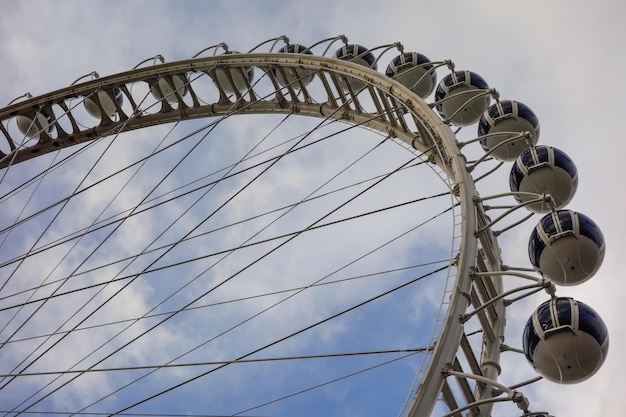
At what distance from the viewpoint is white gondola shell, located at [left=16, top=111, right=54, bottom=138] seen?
16.1 metres

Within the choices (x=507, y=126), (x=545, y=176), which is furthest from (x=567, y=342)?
(x=507, y=126)

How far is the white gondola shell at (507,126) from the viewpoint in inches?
412

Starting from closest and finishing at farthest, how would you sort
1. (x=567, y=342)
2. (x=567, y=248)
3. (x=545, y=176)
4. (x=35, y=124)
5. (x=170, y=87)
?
(x=567, y=342) → (x=567, y=248) → (x=545, y=176) → (x=170, y=87) → (x=35, y=124)

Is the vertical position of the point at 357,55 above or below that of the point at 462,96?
above

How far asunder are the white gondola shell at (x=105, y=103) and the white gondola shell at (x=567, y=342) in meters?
10.2

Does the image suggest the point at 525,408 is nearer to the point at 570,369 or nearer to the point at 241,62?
the point at 570,369

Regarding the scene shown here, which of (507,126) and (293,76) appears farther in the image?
(293,76)

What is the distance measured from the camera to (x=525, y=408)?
21.1 feet

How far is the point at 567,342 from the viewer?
703 cm

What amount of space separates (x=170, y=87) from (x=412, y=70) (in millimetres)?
4345

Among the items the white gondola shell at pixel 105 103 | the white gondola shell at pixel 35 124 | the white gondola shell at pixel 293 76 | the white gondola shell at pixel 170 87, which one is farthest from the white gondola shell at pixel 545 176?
the white gondola shell at pixel 35 124

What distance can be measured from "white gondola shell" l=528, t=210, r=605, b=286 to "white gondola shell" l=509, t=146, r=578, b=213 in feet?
3.52

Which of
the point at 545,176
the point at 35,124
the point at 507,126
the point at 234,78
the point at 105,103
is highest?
the point at 35,124

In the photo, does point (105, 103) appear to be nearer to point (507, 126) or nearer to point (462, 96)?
point (462, 96)
